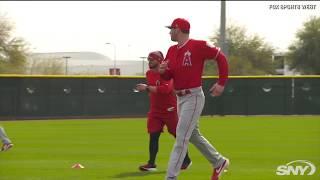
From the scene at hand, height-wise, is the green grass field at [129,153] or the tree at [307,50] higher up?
the tree at [307,50]

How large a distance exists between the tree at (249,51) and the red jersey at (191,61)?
62407mm

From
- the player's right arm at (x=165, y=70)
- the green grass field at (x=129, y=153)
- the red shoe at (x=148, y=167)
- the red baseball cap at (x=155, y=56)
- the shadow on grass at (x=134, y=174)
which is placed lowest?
the green grass field at (x=129, y=153)

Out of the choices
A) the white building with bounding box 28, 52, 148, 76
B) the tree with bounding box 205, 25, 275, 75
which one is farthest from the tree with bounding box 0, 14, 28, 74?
the tree with bounding box 205, 25, 275, 75

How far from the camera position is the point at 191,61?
27.7 ft

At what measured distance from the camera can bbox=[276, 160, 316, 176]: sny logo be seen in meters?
10.2

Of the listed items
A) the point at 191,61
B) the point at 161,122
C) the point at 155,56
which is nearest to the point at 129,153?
the point at 161,122

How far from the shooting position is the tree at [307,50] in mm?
58062

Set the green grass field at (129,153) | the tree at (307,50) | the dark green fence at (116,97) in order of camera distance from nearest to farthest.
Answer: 1. the green grass field at (129,153)
2. the dark green fence at (116,97)
3. the tree at (307,50)

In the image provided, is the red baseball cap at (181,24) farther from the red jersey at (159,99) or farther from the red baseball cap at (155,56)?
the red jersey at (159,99)

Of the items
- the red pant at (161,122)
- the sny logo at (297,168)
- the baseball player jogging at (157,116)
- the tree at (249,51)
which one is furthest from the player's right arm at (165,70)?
the tree at (249,51)

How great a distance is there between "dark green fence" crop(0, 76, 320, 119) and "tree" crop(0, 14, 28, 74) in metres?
31.3

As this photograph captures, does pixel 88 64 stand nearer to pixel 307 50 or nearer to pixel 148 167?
pixel 307 50

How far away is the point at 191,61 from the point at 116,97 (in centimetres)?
2222

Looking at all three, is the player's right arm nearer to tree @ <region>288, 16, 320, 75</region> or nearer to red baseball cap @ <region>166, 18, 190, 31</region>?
red baseball cap @ <region>166, 18, 190, 31</region>
